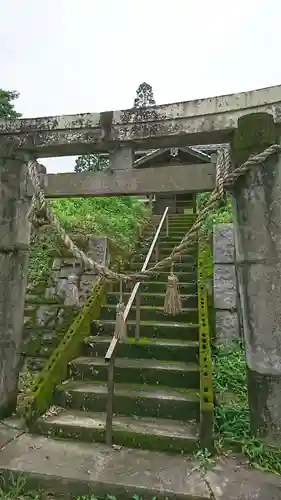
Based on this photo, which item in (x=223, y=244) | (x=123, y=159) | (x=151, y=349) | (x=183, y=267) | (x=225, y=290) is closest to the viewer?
(x=123, y=159)

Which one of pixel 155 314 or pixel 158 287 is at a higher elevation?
pixel 158 287

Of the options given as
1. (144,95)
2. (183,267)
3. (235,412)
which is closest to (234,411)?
(235,412)

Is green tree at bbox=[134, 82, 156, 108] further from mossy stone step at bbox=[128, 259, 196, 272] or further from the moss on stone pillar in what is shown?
the moss on stone pillar

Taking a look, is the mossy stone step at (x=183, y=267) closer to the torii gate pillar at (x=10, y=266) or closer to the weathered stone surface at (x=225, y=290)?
the weathered stone surface at (x=225, y=290)

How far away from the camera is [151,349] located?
14.3 ft

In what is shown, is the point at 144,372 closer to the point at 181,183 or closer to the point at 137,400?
the point at 137,400

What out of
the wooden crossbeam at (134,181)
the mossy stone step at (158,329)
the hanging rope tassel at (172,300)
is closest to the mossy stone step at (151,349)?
the mossy stone step at (158,329)

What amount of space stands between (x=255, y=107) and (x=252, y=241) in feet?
3.88

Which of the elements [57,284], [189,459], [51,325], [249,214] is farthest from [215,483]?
[57,284]

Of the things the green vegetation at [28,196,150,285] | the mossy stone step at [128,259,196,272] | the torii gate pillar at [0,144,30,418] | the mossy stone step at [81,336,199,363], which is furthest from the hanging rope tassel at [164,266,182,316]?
the mossy stone step at [128,259,196,272]

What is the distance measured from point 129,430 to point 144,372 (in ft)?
2.78

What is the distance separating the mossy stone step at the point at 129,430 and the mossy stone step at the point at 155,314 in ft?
5.65

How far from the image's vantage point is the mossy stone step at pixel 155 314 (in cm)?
501

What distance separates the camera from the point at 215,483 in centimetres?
261
